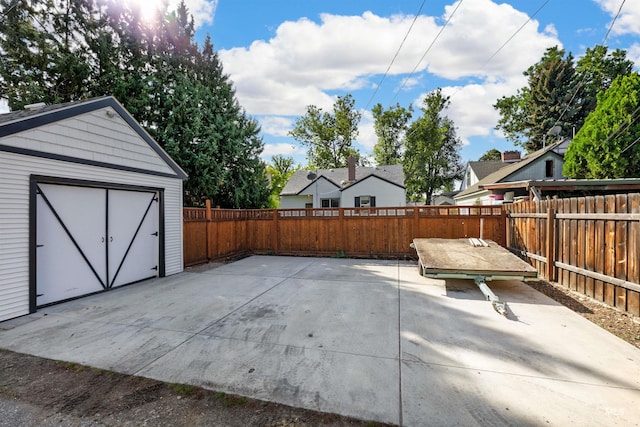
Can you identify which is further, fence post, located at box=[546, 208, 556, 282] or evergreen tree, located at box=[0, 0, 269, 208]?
evergreen tree, located at box=[0, 0, 269, 208]

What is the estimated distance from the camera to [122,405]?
2230 mm

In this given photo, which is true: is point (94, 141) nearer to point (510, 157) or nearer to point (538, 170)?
point (538, 170)

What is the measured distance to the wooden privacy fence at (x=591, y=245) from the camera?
3.69 meters

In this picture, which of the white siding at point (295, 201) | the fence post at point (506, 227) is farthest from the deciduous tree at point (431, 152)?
the fence post at point (506, 227)

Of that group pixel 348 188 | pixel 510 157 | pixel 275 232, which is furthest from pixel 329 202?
pixel 510 157

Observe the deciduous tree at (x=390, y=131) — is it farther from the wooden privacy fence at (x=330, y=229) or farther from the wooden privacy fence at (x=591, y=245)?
the wooden privacy fence at (x=591, y=245)

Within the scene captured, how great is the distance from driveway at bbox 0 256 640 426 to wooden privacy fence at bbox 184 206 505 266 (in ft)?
9.96

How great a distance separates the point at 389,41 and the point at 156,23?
9397 mm

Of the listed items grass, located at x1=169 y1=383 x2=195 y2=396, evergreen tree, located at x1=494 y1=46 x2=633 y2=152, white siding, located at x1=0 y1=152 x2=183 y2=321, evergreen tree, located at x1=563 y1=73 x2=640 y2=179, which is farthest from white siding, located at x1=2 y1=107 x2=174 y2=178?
evergreen tree, located at x1=494 y1=46 x2=633 y2=152

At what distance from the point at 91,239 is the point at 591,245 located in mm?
8496

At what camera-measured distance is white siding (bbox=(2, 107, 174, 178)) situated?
448 cm

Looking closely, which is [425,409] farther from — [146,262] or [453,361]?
[146,262]

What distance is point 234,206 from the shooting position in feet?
39.4

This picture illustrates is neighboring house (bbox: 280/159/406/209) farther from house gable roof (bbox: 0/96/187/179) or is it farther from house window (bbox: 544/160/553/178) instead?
house gable roof (bbox: 0/96/187/179)
